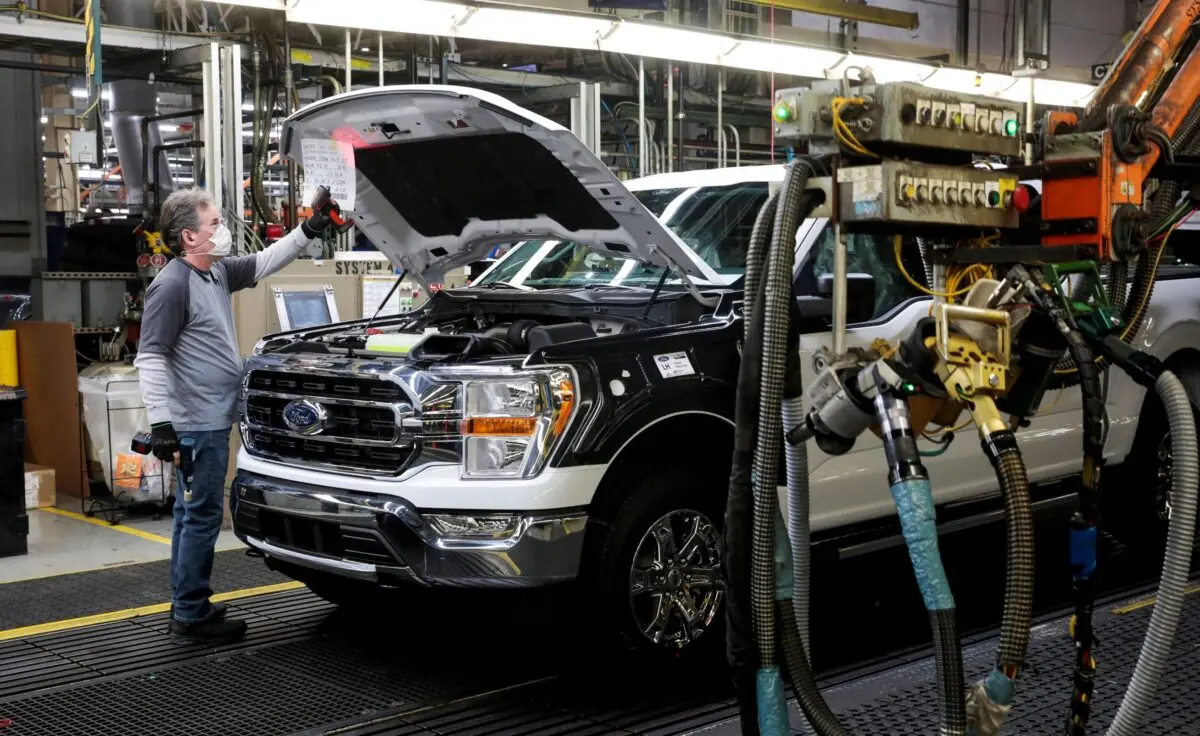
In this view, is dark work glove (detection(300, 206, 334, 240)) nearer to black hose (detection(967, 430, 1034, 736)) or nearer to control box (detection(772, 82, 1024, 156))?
control box (detection(772, 82, 1024, 156))

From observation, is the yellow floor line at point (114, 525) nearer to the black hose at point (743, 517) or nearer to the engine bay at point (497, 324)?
the engine bay at point (497, 324)

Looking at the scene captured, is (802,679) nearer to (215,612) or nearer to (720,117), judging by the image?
(215,612)

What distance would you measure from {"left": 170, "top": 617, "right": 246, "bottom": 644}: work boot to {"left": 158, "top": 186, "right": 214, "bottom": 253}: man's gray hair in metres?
1.54

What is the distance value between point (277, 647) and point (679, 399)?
200 centimetres

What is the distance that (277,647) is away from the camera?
5145 millimetres

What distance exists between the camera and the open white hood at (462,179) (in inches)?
179

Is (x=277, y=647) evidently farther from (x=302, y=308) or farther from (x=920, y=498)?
(x=920, y=498)

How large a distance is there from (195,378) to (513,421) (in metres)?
1.71

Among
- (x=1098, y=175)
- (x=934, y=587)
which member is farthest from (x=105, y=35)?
(x=934, y=587)

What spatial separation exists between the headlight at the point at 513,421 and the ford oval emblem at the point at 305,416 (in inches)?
26.3

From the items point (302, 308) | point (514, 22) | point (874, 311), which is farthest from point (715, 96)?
point (874, 311)

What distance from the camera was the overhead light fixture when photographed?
6895 millimetres

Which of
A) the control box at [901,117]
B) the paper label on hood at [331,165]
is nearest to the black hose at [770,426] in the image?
the control box at [901,117]

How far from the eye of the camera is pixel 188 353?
17.1ft
